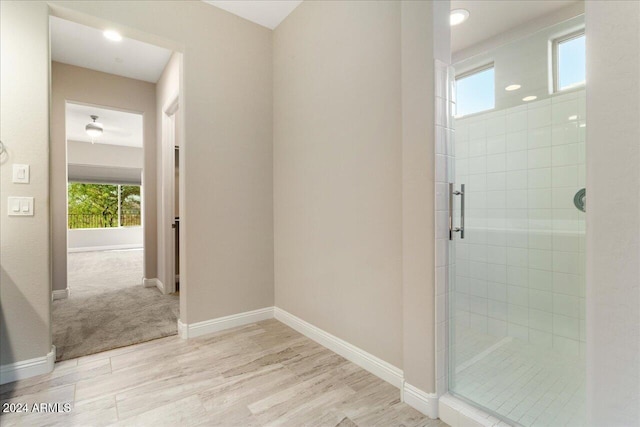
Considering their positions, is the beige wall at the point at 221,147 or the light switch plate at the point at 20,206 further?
the beige wall at the point at 221,147

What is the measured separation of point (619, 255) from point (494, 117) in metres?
1.32

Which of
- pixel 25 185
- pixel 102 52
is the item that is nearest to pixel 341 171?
pixel 25 185

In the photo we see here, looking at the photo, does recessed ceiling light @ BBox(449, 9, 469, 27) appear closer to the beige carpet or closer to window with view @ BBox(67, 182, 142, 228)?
→ the beige carpet

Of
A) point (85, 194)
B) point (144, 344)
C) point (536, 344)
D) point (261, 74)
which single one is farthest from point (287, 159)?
point (85, 194)

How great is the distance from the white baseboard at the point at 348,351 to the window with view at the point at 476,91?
1.61 metres

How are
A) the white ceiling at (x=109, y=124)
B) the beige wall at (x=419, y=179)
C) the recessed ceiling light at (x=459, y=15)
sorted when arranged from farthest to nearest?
the white ceiling at (x=109, y=124), the recessed ceiling light at (x=459, y=15), the beige wall at (x=419, y=179)

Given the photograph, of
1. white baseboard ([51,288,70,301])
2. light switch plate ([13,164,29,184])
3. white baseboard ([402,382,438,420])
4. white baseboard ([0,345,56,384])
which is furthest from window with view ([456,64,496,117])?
white baseboard ([51,288,70,301])

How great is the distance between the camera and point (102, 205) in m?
9.27

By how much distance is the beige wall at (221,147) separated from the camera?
2496 millimetres

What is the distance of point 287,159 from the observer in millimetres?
2812

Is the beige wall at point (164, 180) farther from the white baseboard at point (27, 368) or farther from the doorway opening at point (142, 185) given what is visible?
the white baseboard at point (27, 368)

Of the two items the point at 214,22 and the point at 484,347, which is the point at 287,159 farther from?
the point at 484,347

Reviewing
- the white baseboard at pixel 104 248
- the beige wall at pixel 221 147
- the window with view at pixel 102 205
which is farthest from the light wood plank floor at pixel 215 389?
the window with view at pixel 102 205

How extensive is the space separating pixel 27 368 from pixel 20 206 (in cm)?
103
